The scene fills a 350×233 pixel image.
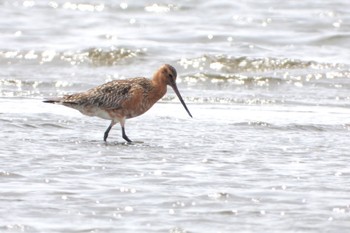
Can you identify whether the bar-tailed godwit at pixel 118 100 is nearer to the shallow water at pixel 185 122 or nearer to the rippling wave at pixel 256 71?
the shallow water at pixel 185 122

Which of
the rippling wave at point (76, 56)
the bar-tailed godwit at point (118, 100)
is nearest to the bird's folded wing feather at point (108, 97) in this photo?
the bar-tailed godwit at point (118, 100)

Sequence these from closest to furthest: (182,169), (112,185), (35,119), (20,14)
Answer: (112,185) → (182,169) → (35,119) → (20,14)

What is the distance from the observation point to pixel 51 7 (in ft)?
73.5

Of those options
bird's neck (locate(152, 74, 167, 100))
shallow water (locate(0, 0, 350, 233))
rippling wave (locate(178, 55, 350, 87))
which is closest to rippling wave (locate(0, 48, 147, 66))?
shallow water (locate(0, 0, 350, 233))

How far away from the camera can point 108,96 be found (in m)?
10.8

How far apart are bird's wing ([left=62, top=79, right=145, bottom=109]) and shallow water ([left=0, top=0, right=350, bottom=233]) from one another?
31 cm

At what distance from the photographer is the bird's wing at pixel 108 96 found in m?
10.7

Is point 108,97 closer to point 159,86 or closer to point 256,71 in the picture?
point 159,86

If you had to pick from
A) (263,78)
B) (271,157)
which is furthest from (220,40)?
(271,157)

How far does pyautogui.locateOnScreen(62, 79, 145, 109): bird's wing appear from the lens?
35.2 feet

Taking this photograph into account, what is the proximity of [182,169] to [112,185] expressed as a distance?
90 cm

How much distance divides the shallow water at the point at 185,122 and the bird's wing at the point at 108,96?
1.02ft

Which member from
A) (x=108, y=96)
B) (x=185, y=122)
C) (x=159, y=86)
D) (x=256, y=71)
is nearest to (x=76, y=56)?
(x=256, y=71)

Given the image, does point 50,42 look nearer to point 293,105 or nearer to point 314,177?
point 293,105
